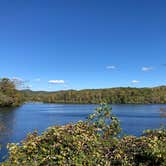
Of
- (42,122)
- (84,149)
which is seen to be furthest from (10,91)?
(84,149)

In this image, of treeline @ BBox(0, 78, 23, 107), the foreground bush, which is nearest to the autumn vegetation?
the foreground bush

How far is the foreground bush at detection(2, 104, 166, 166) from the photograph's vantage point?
6.03m

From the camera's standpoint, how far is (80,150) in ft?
20.1

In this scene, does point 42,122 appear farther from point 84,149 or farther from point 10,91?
point 10,91

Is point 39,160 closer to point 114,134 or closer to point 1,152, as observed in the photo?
point 114,134

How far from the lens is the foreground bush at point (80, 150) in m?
6.03

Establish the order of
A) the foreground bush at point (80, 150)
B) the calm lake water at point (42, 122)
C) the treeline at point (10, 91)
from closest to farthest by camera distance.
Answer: the foreground bush at point (80, 150), the calm lake water at point (42, 122), the treeline at point (10, 91)

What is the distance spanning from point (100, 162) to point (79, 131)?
0.76 meters

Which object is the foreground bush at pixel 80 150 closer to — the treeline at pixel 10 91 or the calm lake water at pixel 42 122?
the calm lake water at pixel 42 122

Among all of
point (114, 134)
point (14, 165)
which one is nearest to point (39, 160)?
point (14, 165)

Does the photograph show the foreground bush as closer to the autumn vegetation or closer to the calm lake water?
the autumn vegetation

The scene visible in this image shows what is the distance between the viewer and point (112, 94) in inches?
7751

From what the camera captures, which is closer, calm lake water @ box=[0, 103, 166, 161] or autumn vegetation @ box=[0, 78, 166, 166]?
autumn vegetation @ box=[0, 78, 166, 166]

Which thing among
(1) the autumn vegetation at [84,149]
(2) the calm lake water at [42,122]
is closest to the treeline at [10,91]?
(2) the calm lake water at [42,122]
